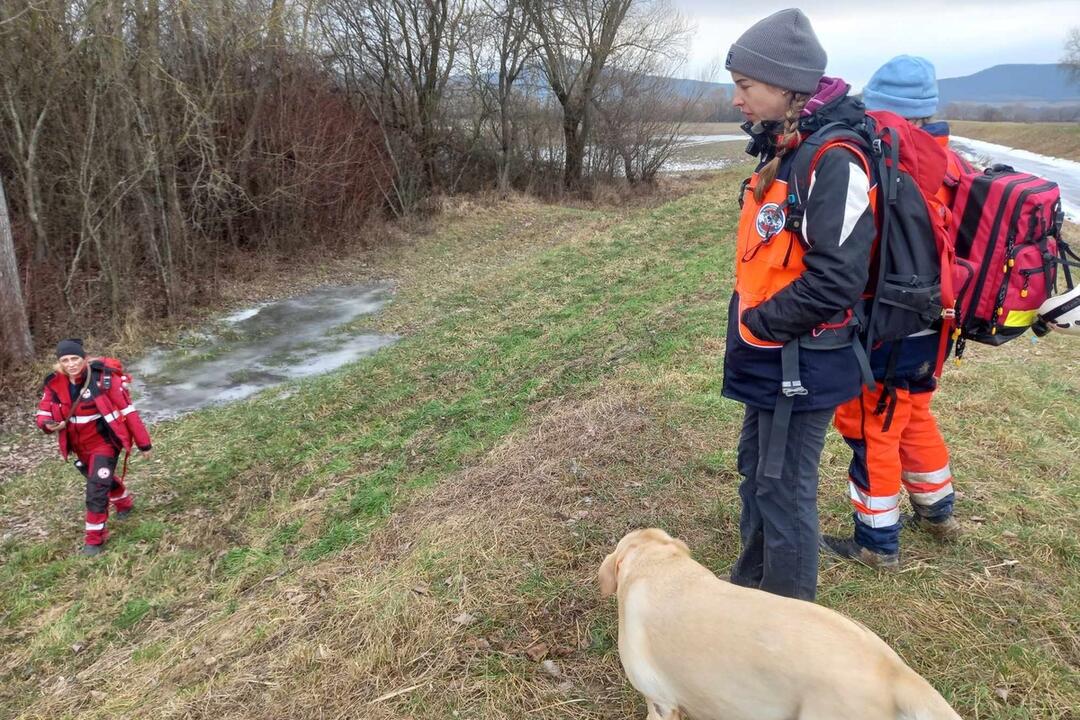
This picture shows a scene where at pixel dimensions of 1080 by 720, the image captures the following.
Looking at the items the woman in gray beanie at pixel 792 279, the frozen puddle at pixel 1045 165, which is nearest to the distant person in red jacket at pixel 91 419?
the woman in gray beanie at pixel 792 279

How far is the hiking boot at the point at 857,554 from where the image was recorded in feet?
9.77

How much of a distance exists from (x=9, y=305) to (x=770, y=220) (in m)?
8.92

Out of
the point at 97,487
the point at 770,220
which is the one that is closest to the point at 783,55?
the point at 770,220

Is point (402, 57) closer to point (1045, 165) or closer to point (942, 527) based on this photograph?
point (942, 527)

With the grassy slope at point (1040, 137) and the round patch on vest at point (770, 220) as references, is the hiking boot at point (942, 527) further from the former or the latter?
the grassy slope at point (1040, 137)

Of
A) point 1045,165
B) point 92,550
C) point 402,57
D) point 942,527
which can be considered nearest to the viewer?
point 942,527

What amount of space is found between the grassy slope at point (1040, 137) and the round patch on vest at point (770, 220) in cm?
4552

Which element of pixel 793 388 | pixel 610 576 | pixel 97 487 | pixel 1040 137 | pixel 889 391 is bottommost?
pixel 97 487

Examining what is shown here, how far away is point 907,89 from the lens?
2637 millimetres

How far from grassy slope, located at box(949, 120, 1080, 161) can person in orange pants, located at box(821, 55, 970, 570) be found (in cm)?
4461

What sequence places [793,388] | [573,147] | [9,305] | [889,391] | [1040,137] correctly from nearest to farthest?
[793,388]
[889,391]
[9,305]
[573,147]
[1040,137]

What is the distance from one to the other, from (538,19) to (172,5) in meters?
16.1

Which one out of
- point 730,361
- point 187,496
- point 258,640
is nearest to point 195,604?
point 258,640

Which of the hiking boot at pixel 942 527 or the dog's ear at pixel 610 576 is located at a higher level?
the dog's ear at pixel 610 576
